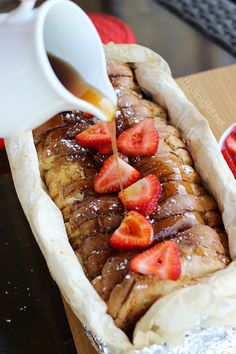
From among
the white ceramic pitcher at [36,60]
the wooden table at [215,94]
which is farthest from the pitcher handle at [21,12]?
the wooden table at [215,94]

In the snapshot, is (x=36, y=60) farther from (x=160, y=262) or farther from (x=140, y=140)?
(x=140, y=140)

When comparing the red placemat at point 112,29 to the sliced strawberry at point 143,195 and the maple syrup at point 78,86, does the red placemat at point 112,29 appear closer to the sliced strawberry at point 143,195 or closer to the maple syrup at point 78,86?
the sliced strawberry at point 143,195

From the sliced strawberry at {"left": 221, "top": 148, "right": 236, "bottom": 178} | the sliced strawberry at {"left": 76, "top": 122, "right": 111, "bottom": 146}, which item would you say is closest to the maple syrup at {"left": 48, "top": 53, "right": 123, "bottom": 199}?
the sliced strawberry at {"left": 76, "top": 122, "right": 111, "bottom": 146}

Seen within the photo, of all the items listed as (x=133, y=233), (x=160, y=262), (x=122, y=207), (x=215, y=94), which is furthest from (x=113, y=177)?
(x=215, y=94)

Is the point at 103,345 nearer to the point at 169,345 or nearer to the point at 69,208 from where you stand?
Result: the point at 169,345

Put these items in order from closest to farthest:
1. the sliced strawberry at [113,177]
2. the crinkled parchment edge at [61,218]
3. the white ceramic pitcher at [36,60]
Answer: the white ceramic pitcher at [36,60] → the crinkled parchment edge at [61,218] → the sliced strawberry at [113,177]

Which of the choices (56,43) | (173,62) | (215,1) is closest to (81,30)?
(56,43)
